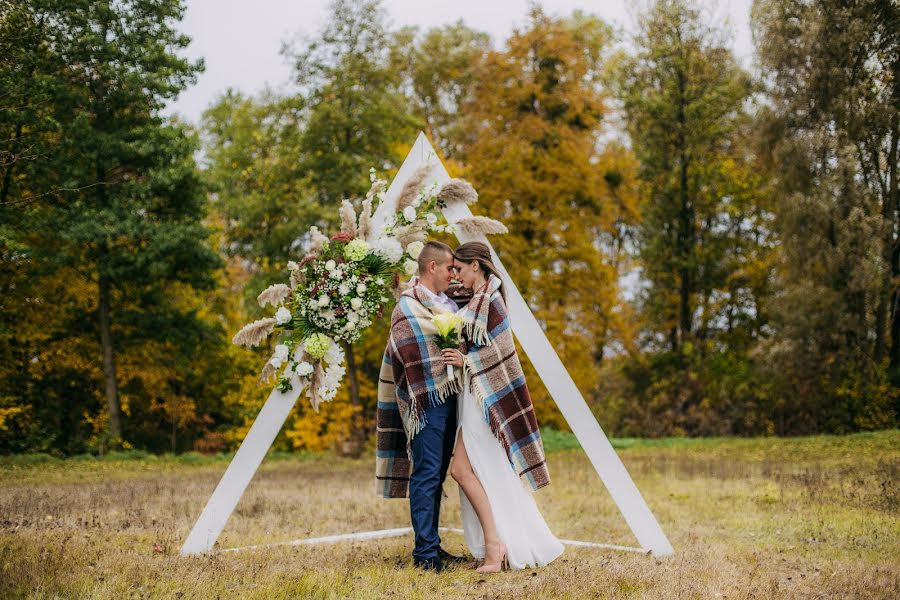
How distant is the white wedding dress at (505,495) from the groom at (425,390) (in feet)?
0.60

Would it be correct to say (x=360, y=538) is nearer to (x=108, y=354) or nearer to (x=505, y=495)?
(x=505, y=495)

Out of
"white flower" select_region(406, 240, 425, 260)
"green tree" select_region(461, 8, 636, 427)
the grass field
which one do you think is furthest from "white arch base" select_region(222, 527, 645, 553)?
"green tree" select_region(461, 8, 636, 427)

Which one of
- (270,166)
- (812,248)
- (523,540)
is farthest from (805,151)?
(523,540)

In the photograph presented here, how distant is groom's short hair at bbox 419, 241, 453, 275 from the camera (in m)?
6.29

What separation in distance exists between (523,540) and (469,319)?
5.44 feet

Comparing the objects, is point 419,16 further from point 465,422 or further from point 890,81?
point 465,422

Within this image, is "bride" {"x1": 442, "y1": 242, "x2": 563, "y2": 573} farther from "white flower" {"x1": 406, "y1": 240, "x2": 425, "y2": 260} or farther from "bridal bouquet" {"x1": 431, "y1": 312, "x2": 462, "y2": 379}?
"white flower" {"x1": 406, "y1": 240, "x2": 425, "y2": 260}

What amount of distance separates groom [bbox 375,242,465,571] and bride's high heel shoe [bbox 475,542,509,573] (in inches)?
11.9

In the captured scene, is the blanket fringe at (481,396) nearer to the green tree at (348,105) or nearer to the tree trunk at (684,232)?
the green tree at (348,105)

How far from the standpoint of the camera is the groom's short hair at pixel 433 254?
629 centimetres

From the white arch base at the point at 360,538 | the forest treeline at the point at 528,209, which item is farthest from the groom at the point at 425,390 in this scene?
the forest treeline at the point at 528,209

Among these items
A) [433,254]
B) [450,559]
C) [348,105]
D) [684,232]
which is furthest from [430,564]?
[684,232]

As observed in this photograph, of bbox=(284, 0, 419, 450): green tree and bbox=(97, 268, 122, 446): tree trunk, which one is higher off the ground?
bbox=(284, 0, 419, 450): green tree

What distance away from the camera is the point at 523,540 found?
6281 millimetres
